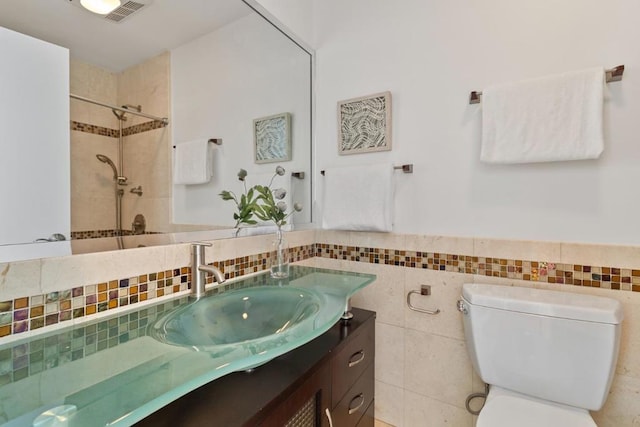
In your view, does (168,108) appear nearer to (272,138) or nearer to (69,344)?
(272,138)

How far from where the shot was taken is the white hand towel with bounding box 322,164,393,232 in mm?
1471

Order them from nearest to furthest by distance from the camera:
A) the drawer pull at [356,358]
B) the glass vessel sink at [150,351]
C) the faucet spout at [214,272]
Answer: the glass vessel sink at [150,351]
the faucet spout at [214,272]
the drawer pull at [356,358]

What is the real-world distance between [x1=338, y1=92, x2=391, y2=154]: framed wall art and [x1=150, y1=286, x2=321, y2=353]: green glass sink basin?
84 cm

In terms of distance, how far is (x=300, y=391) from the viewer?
2.79ft

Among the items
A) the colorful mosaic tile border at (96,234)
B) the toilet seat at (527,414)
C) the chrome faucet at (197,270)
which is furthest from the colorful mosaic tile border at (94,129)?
the toilet seat at (527,414)

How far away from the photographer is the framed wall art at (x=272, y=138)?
1.62m

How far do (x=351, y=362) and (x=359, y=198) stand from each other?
75 centimetres

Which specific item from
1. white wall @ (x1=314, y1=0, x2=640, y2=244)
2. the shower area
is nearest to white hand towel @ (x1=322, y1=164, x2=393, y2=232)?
white wall @ (x1=314, y1=0, x2=640, y2=244)

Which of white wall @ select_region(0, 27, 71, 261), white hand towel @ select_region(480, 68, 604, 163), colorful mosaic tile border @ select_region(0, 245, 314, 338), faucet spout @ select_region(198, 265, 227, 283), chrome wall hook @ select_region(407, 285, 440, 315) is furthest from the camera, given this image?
chrome wall hook @ select_region(407, 285, 440, 315)

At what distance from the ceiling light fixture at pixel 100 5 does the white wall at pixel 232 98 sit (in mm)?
253

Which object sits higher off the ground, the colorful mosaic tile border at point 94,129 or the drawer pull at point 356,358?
the colorful mosaic tile border at point 94,129

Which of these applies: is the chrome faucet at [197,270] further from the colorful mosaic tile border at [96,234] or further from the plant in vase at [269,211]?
the plant in vase at [269,211]

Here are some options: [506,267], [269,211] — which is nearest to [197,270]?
[269,211]

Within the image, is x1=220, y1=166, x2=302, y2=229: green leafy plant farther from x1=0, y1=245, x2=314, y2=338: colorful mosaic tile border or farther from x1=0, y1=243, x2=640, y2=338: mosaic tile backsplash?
x1=0, y1=245, x2=314, y2=338: colorful mosaic tile border
